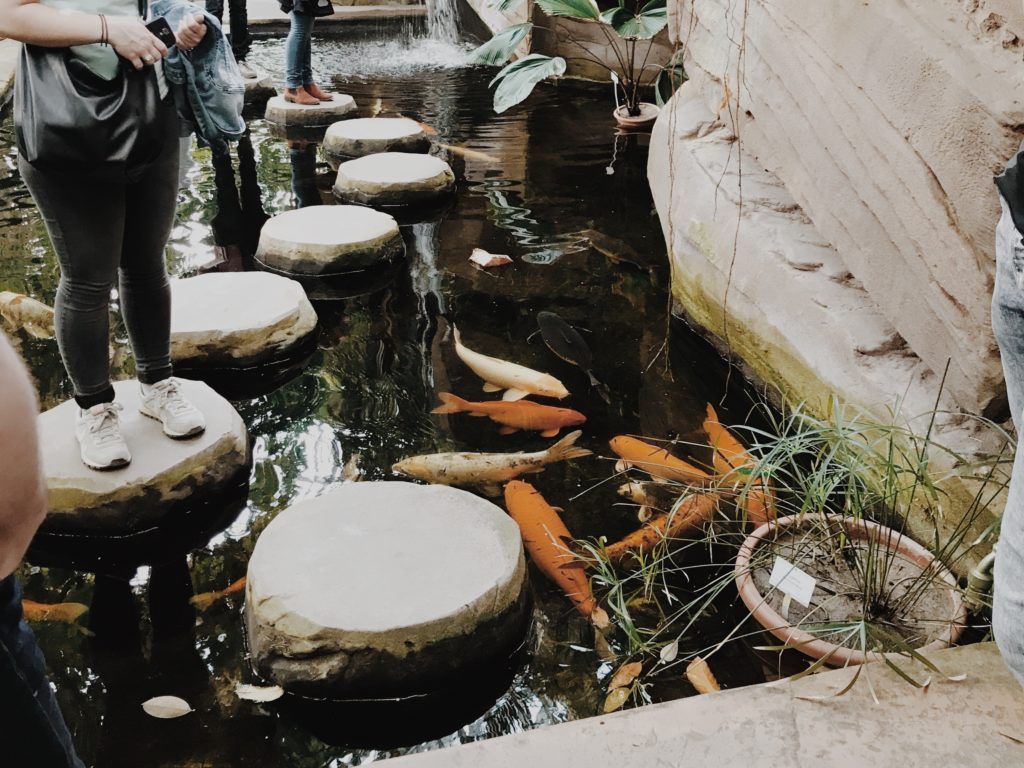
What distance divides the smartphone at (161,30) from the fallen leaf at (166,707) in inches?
68.9

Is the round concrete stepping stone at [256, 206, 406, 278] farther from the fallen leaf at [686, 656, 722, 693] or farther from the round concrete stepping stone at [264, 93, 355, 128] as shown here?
the fallen leaf at [686, 656, 722, 693]

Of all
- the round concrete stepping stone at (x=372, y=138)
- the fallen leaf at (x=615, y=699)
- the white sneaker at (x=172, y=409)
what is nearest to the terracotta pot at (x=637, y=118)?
the round concrete stepping stone at (x=372, y=138)

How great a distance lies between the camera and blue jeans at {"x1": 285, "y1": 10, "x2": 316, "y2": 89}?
23.2 feet

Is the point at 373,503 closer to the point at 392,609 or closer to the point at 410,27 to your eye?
the point at 392,609

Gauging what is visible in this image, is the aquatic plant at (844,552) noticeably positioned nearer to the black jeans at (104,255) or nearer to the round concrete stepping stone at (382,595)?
the round concrete stepping stone at (382,595)

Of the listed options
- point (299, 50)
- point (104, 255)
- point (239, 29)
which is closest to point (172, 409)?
point (104, 255)

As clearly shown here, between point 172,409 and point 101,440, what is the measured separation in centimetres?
25

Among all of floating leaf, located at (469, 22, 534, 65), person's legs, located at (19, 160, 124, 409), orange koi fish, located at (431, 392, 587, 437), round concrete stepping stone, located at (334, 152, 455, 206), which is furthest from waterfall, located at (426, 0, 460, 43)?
person's legs, located at (19, 160, 124, 409)

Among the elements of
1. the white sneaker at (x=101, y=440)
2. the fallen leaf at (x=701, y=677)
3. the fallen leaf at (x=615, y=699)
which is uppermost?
the white sneaker at (x=101, y=440)

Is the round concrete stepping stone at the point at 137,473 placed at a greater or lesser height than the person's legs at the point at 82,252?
lesser

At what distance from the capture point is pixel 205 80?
Result: 2.62 meters

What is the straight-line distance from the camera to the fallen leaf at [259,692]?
2.42 m

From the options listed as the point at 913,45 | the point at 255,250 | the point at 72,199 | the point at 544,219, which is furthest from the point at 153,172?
the point at 544,219

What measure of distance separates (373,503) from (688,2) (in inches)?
148
